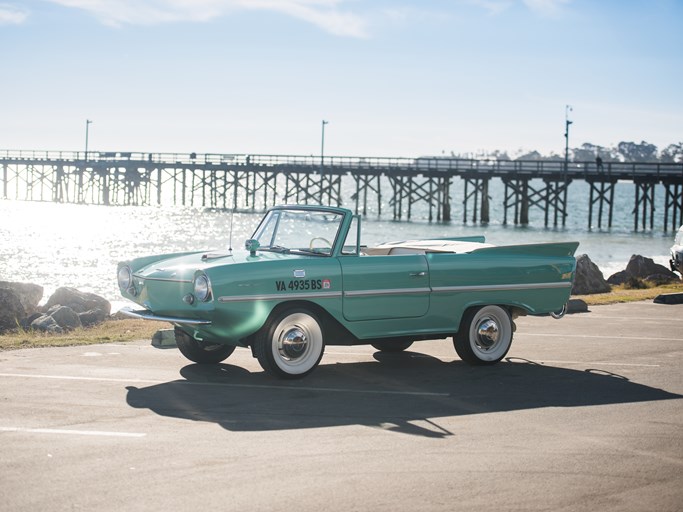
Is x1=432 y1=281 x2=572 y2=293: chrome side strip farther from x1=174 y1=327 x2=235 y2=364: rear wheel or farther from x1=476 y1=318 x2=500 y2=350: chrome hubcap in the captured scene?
x1=174 y1=327 x2=235 y2=364: rear wheel

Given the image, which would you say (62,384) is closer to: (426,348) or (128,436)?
(128,436)

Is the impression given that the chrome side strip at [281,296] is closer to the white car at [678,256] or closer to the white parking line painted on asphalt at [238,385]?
the white parking line painted on asphalt at [238,385]

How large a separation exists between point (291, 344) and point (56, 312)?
606 cm

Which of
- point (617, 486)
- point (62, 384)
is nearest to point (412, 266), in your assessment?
point (62, 384)

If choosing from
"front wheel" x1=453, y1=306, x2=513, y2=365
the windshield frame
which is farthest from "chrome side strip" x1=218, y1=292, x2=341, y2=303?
"front wheel" x1=453, y1=306, x2=513, y2=365

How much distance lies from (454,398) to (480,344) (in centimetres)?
193

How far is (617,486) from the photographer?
6234 millimetres

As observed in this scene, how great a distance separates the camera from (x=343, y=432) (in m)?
7.52

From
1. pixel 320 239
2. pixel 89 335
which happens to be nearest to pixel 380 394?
pixel 320 239

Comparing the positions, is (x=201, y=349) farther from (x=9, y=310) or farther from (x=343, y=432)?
(x=9, y=310)

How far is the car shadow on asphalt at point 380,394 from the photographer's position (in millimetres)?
8008

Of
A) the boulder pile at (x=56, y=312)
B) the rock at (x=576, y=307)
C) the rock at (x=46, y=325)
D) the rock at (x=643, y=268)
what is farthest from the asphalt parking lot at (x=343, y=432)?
the rock at (x=643, y=268)

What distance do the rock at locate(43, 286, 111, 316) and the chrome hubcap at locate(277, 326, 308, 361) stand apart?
743 centimetres

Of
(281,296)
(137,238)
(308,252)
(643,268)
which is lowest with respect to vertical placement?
(137,238)
